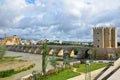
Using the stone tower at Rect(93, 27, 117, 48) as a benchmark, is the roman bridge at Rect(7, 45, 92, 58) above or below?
below

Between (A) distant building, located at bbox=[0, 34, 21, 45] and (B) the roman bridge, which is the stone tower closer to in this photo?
(B) the roman bridge

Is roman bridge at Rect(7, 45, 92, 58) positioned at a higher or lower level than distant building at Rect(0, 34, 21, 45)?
lower

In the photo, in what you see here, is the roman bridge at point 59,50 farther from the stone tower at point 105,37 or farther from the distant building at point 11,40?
the distant building at point 11,40

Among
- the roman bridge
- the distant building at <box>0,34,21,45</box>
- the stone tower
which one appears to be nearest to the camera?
the stone tower

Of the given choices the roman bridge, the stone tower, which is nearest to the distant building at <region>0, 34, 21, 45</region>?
the roman bridge

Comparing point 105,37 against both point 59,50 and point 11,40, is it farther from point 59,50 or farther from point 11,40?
point 11,40

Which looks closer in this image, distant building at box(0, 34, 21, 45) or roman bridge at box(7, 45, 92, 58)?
roman bridge at box(7, 45, 92, 58)

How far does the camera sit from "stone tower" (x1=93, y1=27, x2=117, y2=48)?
6525cm

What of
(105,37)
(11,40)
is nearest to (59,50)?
(105,37)

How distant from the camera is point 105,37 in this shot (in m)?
66.2

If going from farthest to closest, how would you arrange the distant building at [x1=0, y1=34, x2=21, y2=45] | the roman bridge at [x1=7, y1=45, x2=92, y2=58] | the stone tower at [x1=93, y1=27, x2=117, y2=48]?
the distant building at [x1=0, y1=34, x2=21, y2=45], the roman bridge at [x1=7, y1=45, x2=92, y2=58], the stone tower at [x1=93, y1=27, x2=117, y2=48]

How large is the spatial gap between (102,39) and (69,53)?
61.3 ft

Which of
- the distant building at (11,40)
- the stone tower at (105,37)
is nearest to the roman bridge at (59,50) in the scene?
the stone tower at (105,37)

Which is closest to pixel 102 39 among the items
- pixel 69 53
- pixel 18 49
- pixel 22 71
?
pixel 69 53
